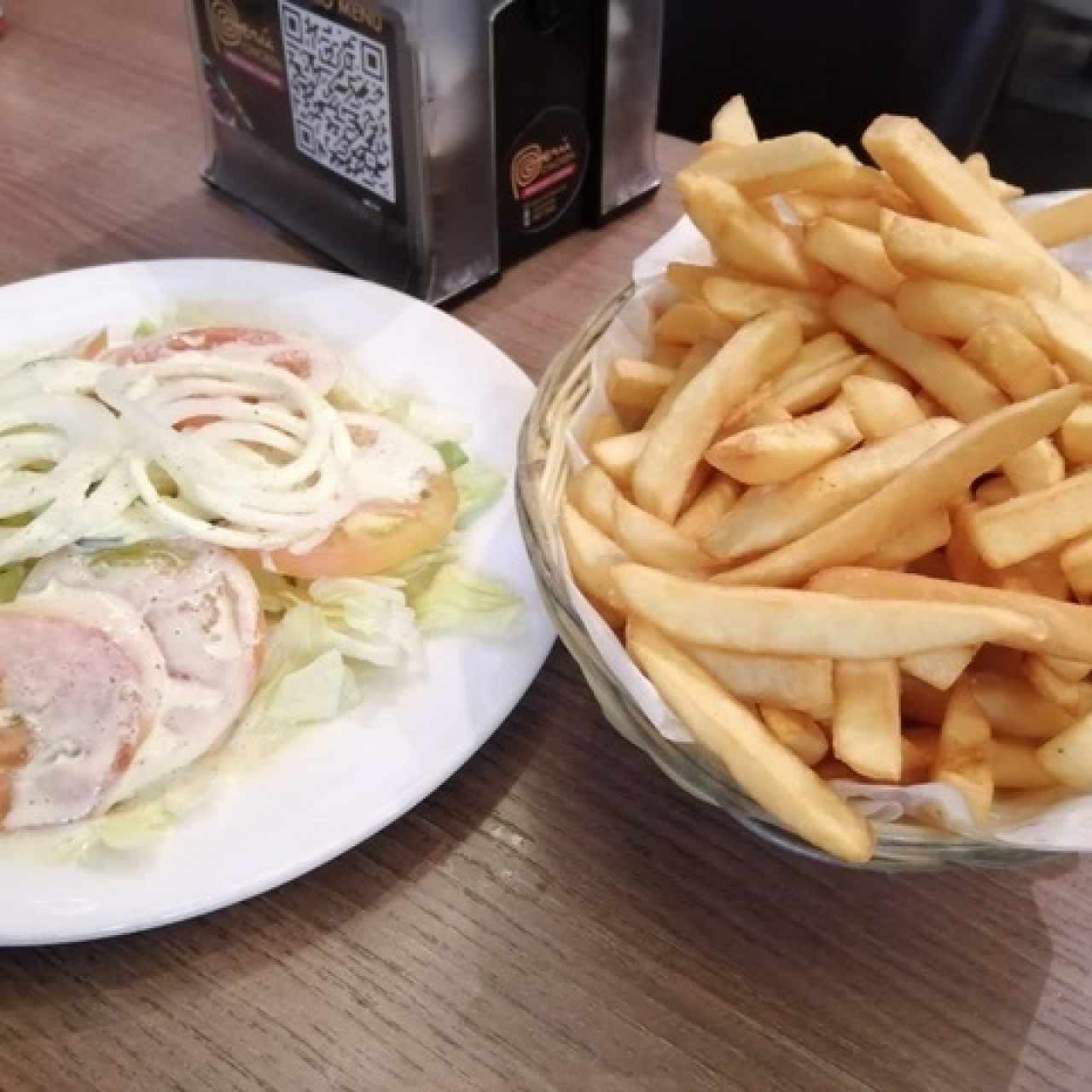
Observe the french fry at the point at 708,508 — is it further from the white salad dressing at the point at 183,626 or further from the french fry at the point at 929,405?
A: the white salad dressing at the point at 183,626

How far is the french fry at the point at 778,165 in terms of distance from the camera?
2.77ft

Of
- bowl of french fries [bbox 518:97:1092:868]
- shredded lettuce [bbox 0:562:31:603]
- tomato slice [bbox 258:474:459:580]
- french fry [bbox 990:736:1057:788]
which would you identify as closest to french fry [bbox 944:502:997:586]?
bowl of french fries [bbox 518:97:1092:868]

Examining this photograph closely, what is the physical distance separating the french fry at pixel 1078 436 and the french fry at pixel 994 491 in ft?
0.14

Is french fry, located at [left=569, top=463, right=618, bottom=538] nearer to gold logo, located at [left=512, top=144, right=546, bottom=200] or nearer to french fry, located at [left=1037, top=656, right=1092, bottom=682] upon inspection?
french fry, located at [left=1037, top=656, right=1092, bottom=682]

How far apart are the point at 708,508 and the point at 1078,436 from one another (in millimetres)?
236

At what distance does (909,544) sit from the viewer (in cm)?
75

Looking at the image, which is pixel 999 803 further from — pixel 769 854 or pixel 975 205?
pixel 975 205

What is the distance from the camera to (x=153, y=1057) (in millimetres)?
754

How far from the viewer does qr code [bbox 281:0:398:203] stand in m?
1.27

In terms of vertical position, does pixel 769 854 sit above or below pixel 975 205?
below

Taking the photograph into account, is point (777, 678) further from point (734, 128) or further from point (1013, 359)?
point (734, 128)

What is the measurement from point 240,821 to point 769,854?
1.21 feet

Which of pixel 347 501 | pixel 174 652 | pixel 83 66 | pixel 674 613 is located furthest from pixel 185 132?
pixel 674 613

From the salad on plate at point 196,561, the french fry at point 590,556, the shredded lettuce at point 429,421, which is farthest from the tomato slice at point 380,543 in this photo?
the french fry at point 590,556
